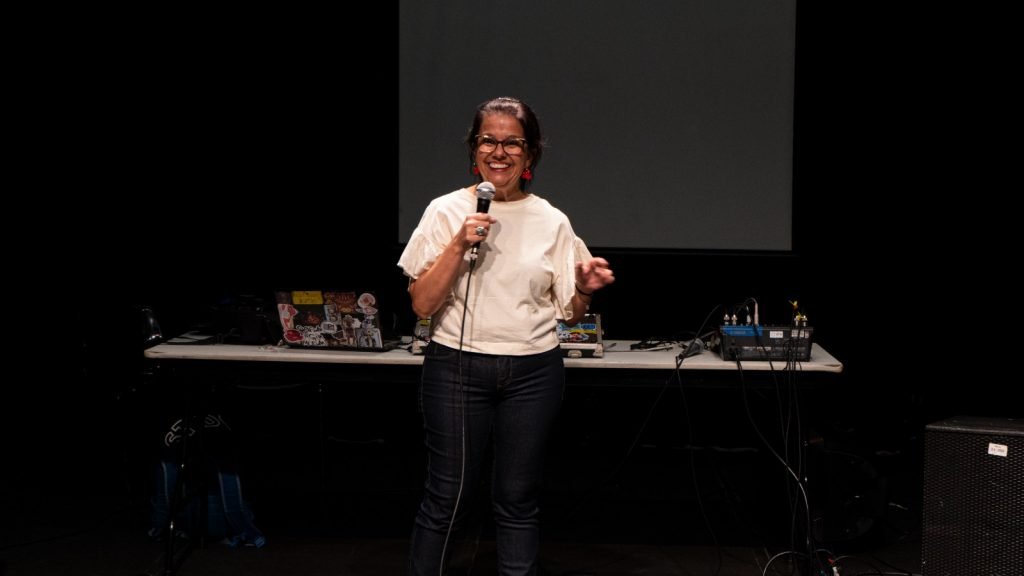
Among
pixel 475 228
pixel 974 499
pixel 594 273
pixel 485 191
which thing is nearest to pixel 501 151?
pixel 485 191

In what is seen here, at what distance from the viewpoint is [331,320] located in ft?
11.3

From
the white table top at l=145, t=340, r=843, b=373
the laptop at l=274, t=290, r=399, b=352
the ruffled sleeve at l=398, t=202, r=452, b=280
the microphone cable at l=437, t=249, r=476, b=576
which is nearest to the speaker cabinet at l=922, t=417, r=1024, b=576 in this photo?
the white table top at l=145, t=340, r=843, b=373

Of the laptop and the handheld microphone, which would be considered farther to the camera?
the laptop

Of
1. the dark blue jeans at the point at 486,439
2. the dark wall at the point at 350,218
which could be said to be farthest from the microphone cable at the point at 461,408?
the dark wall at the point at 350,218

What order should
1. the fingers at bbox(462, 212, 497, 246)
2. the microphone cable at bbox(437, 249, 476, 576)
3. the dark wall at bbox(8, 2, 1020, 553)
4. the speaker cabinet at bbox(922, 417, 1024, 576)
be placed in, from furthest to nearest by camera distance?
the dark wall at bbox(8, 2, 1020, 553) < the speaker cabinet at bbox(922, 417, 1024, 576) < the microphone cable at bbox(437, 249, 476, 576) < the fingers at bbox(462, 212, 497, 246)

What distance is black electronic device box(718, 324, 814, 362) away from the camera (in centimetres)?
326

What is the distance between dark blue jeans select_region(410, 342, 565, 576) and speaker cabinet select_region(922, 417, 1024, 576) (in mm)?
1066

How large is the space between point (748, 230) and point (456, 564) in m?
2.12

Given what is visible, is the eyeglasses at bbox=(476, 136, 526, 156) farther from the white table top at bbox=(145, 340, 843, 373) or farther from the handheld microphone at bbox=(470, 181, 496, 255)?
the white table top at bbox=(145, 340, 843, 373)

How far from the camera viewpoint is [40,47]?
4781 mm

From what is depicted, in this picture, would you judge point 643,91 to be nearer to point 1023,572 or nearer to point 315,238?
point 315,238

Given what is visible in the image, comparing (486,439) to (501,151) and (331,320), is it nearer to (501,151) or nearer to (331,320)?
(501,151)

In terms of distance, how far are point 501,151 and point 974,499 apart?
1.53 metres

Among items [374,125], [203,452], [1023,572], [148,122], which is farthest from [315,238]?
[1023,572]
